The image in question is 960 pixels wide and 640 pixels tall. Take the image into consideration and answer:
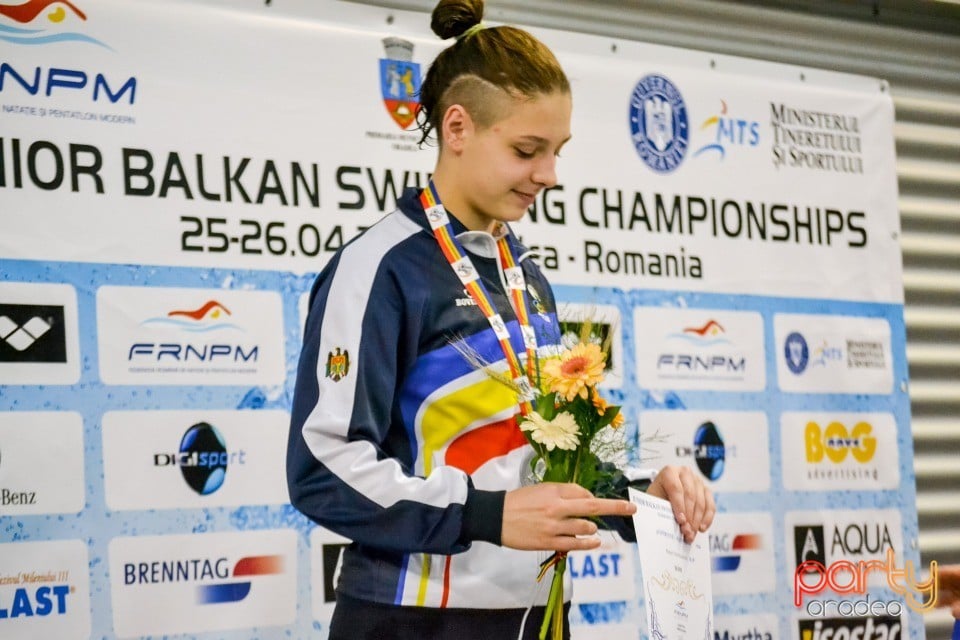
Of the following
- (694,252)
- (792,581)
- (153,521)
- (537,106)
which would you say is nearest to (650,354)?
(694,252)

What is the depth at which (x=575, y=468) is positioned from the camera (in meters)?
2.09

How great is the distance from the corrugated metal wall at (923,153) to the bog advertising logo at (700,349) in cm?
103

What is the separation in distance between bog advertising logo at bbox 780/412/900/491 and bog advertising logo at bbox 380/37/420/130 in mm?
1923

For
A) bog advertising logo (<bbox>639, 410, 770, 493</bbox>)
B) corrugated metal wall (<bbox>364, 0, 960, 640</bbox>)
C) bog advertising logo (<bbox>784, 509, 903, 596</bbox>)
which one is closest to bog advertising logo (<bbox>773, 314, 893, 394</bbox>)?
bog advertising logo (<bbox>639, 410, 770, 493</bbox>)

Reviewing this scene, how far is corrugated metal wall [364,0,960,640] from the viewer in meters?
5.06

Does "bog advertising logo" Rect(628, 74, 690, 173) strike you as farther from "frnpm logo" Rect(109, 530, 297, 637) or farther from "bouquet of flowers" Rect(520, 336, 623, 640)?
"bouquet of flowers" Rect(520, 336, 623, 640)

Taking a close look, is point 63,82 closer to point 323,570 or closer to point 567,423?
point 323,570

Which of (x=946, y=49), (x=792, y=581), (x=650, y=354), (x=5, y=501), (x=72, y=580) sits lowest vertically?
(x=792, y=581)

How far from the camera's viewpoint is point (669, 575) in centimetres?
212

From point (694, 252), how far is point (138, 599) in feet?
7.75

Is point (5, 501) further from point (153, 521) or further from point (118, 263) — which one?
point (118, 263)

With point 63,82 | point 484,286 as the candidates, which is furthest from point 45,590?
point 484,286

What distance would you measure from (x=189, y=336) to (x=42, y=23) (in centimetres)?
100

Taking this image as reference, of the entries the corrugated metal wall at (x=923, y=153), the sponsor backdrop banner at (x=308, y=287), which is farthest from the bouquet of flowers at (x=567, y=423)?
the corrugated metal wall at (x=923, y=153)
